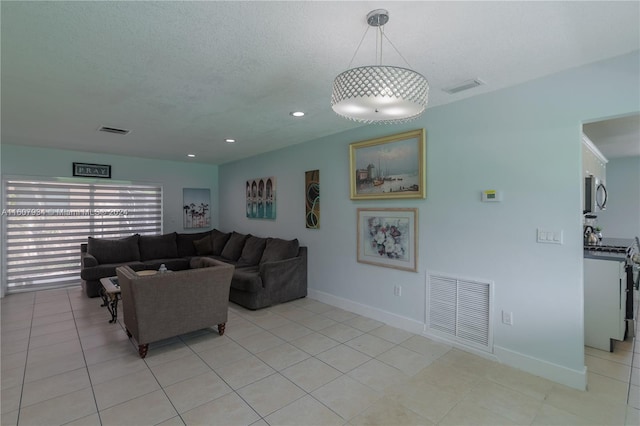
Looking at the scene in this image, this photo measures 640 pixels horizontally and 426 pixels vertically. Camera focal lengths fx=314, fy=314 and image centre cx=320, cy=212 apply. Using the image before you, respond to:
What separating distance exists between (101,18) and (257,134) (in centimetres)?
277

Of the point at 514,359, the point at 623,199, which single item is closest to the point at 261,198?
the point at 514,359

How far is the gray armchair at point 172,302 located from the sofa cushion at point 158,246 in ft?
9.77

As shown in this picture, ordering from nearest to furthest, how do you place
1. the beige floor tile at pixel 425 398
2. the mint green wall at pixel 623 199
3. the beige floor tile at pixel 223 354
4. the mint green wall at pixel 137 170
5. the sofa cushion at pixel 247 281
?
1. the beige floor tile at pixel 425 398
2. the beige floor tile at pixel 223 354
3. the sofa cushion at pixel 247 281
4. the mint green wall at pixel 137 170
5. the mint green wall at pixel 623 199

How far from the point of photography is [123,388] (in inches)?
97.9

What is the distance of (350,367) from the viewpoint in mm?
2818

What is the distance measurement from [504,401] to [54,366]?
12.5 feet

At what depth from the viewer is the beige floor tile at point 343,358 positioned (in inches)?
112

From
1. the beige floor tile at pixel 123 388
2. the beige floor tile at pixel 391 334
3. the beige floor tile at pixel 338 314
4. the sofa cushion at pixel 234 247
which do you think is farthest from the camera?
the sofa cushion at pixel 234 247

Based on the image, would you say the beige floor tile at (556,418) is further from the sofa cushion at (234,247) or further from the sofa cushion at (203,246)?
the sofa cushion at (203,246)

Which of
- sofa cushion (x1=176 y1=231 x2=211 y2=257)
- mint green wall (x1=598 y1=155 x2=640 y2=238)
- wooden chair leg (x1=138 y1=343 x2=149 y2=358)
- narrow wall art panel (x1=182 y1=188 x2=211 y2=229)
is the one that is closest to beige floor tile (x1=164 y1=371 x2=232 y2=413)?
wooden chair leg (x1=138 y1=343 x2=149 y2=358)

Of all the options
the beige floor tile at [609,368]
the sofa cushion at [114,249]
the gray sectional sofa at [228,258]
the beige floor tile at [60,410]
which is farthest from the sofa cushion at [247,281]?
the beige floor tile at [609,368]

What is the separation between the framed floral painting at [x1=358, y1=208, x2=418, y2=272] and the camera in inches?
141

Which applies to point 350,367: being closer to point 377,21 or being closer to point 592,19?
point 377,21

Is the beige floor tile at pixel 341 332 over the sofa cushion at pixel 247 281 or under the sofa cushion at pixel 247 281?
under
